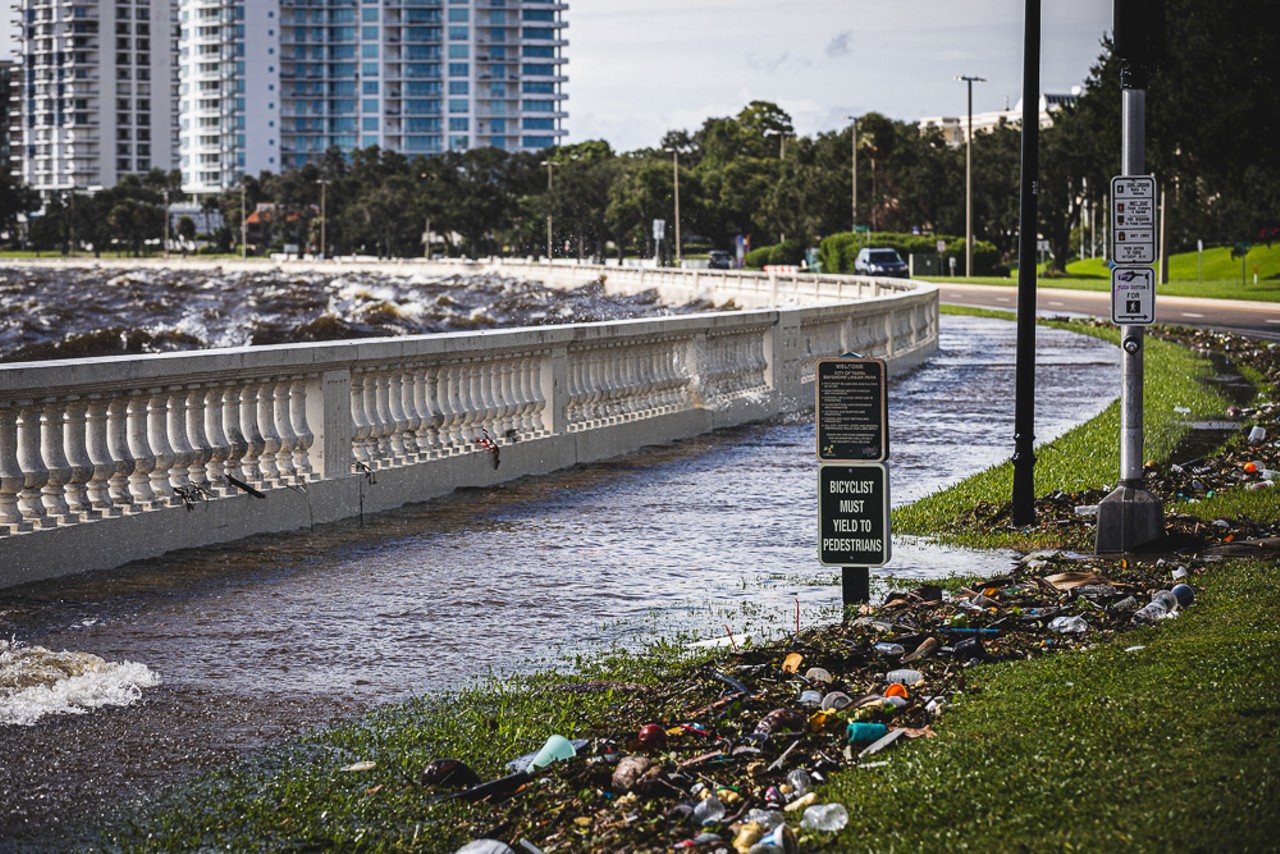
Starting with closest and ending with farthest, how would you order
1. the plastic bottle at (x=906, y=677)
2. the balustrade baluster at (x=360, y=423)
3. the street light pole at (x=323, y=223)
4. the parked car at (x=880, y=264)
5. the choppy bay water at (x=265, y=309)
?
1. the plastic bottle at (x=906, y=677)
2. the balustrade baluster at (x=360, y=423)
3. the choppy bay water at (x=265, y=309)
4. the parked car at (x=880, y=264)
5. the street light pole at (x=323, y=223)

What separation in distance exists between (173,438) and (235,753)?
4844 millimetres

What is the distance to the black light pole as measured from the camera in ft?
37.7

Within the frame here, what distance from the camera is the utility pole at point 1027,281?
1150 centimetres

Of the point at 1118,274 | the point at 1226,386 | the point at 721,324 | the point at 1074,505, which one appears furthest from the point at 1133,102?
the point at 1226,386

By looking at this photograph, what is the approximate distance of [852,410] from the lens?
8531 mm

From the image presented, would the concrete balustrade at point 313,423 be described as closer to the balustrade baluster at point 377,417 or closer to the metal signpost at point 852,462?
the balustrade baluster at point 377,417

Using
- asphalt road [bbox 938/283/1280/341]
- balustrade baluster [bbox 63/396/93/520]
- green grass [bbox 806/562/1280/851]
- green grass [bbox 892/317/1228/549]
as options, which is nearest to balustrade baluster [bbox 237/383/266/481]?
balustrade baluster [bbox 63/396/93/520]

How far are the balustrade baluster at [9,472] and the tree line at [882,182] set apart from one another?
7.07 m

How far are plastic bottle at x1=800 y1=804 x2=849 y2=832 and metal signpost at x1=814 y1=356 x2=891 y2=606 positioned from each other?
3.25 metres

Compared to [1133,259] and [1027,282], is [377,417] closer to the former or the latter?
[1027,282]

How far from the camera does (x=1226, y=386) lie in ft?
77.6

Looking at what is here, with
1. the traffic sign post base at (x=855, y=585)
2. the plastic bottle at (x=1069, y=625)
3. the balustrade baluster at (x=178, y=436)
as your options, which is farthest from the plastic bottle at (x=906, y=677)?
the balustrade baluster at (x=178, y=436)

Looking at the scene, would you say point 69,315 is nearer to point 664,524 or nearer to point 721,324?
point 721,324

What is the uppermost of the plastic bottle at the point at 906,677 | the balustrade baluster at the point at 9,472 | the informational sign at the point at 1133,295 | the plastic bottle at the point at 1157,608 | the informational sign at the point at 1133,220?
the informational sign at the point at 1133,220
